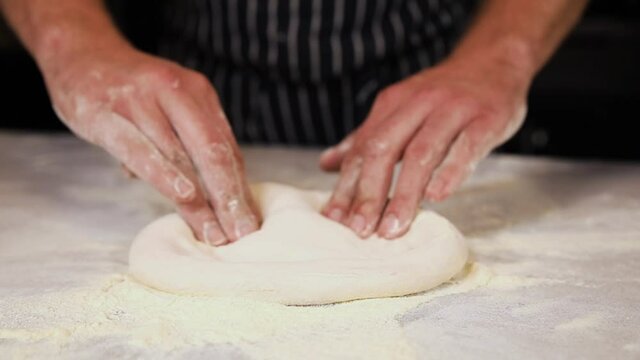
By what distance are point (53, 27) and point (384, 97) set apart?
1.83 ft

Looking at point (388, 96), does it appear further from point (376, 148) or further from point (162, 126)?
point (162, 126)

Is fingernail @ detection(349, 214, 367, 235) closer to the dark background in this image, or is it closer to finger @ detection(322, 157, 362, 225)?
finger @ detection(322, 157, 362, 225)

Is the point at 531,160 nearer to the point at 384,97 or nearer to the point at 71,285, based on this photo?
the point at 384,97

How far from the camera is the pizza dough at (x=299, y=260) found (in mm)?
1026

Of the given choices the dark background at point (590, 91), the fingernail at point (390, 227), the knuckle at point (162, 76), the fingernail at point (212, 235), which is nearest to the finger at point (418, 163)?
the fingernail at point (390, 227)

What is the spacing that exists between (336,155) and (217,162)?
0.27 m

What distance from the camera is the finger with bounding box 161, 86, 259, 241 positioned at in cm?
117

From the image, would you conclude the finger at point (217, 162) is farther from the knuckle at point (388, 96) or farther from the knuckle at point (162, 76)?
the knuckle at point (388, 96)

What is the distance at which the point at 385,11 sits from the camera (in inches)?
69.0

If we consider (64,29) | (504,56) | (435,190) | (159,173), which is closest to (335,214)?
(435,190)

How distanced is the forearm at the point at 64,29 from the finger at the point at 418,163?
0.49m

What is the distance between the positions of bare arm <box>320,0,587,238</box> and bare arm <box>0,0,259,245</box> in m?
0.16

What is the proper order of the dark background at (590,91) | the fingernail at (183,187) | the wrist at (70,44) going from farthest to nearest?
the dark background at (590,91), the wrist at (70,44), the fingernail at (183,187)


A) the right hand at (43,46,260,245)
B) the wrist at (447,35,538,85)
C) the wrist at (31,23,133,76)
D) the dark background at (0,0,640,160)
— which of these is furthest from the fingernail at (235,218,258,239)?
the dark background at (0,0,640,160)
